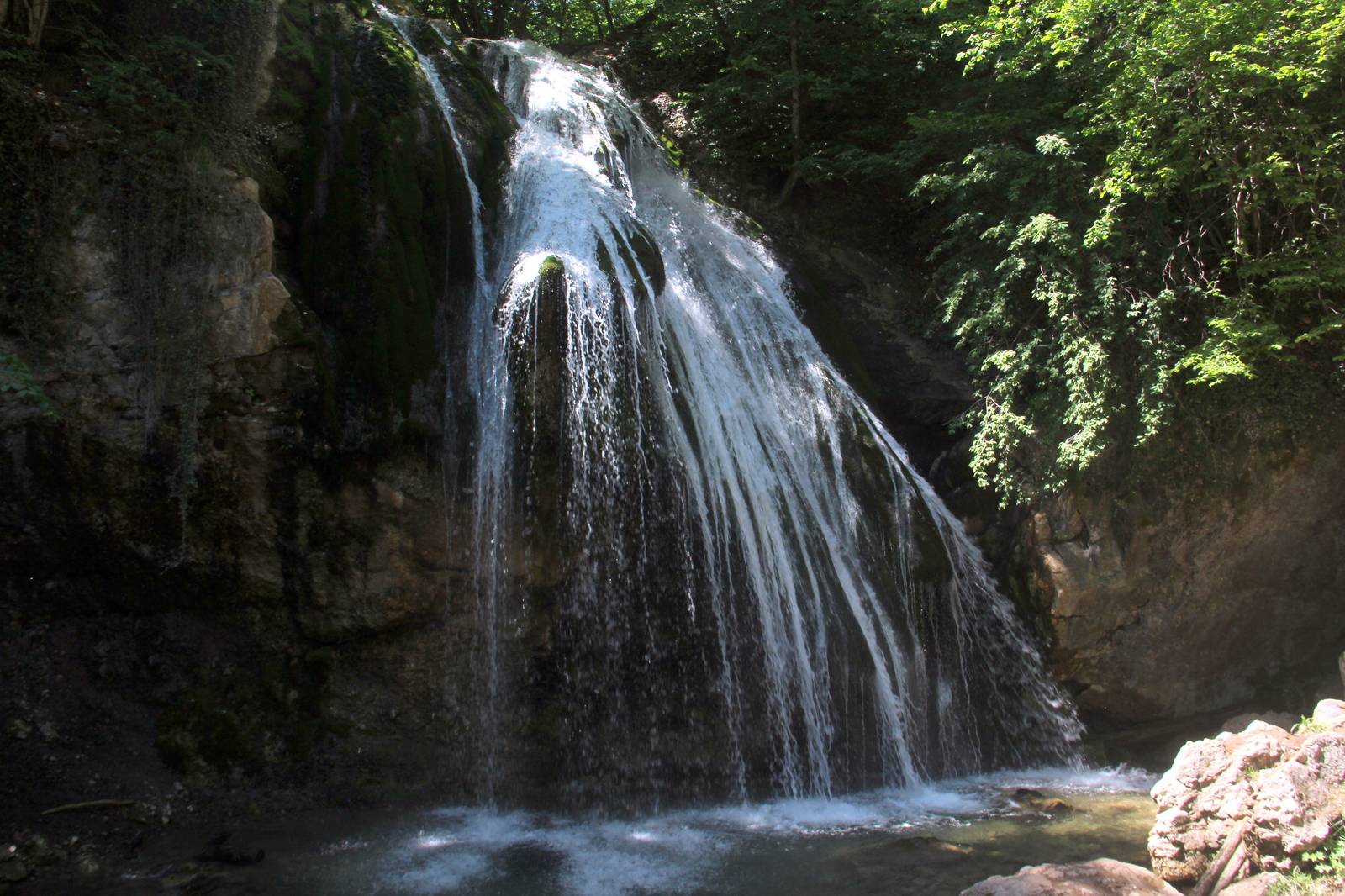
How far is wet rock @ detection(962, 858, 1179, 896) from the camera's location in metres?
4.39

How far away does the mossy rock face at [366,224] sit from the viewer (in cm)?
725

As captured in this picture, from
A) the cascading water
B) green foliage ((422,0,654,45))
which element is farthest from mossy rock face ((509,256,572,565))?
green foliage ((422,0,654,45))

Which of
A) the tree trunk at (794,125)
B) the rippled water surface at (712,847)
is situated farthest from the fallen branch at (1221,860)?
the tree trunk at (794,125)

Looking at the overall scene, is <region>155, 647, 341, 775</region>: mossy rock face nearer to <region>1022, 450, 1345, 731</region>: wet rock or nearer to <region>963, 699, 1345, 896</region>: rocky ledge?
<region>963, 699, 1345, 896</region>: rocky ledge

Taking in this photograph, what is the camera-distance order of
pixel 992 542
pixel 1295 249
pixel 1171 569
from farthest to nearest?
pixel 992 542 < pixel 1171 569 < pixel 1295 249

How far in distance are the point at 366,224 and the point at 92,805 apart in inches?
205

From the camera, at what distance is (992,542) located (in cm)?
908

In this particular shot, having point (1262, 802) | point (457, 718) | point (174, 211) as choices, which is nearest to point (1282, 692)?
point (1262, 802)

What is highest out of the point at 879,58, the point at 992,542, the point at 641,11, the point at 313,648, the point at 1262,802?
the point at 641,11

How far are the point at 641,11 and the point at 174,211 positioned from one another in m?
13.6

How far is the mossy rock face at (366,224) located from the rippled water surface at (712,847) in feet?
9.95

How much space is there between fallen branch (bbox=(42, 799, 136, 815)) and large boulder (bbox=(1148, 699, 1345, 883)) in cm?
695

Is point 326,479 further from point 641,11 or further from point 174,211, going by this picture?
point 641,11

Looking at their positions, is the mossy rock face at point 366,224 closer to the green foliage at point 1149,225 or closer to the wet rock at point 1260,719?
the green foliage at point 1149,225
